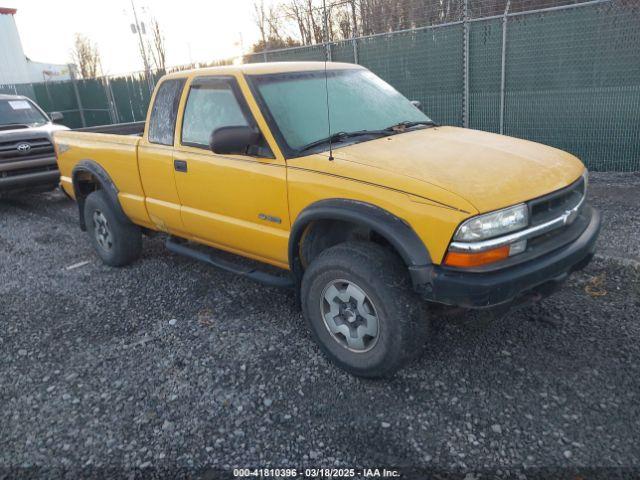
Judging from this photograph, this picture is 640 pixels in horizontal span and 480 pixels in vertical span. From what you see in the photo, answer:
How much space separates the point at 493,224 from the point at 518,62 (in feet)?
19.7

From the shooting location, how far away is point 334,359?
3359 mm

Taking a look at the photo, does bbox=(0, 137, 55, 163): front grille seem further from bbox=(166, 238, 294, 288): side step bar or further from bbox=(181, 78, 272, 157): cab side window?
bbox=(181, 78, 272, 157): cab side window

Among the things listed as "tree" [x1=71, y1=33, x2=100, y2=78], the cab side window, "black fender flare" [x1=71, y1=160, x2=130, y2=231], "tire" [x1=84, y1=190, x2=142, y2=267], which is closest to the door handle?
the cab side window

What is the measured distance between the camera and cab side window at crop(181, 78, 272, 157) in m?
3.79

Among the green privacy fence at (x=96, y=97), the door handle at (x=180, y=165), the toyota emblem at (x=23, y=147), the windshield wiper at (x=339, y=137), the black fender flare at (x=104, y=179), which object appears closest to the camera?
Result: the windshield wiper at (x=339, y=137)

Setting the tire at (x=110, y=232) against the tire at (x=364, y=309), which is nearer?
the tire at (x=364, y=309)

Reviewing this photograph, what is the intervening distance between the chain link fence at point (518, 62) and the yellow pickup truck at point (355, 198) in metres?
2.68

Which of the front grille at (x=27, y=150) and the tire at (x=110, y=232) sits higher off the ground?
the front grille at (x=27, y=150)

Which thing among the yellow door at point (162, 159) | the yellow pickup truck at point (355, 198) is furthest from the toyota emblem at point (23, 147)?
the yellow door at point (162, 159)

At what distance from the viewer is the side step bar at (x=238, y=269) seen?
379 centimetres

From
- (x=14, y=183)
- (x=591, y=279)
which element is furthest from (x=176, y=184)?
(x=14, y=183)

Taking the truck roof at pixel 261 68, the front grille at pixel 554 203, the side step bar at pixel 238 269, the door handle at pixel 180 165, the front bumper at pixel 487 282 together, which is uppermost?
the truck roof at pixel 261 68

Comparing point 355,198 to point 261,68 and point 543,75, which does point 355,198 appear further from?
point 543,75

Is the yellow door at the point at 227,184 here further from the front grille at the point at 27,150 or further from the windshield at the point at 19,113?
the windshield at the point at 19,113
